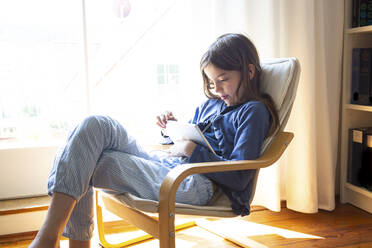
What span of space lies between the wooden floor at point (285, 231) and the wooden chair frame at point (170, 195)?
0.51 metres

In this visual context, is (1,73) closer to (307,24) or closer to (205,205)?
(205,205)

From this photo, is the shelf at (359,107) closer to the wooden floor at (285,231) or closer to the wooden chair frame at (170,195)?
→ the wooden floor at (285,231)

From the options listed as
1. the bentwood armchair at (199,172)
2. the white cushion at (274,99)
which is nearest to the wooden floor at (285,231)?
the bentwood armchair at (199,172)

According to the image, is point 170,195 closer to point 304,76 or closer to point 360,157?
point 304,76

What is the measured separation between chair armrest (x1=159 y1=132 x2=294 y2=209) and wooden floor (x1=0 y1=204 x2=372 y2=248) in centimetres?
57

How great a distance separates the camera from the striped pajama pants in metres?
1.26

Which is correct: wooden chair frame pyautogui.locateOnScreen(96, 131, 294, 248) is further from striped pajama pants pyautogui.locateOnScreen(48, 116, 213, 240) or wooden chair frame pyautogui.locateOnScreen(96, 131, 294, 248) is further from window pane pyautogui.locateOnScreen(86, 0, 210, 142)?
window pane pyautogui.locateOnScreen(86, 0, 210, 142)

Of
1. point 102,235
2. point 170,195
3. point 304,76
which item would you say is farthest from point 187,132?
point 304,76

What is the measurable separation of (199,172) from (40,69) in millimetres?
1340

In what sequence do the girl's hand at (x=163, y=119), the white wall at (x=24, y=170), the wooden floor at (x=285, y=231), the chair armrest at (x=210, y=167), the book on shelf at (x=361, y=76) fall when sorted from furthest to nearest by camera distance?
the book on shelf at (x=361, y=76)
the white wall at (x=24, y=170)
the wooden floor at (x=285, y=231)
the girl's hand at (x=163, y=119)
the chair armrest at (x=210, y=167)

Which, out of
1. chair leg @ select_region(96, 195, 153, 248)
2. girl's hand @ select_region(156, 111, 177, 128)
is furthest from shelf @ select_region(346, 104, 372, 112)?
chair leg @ select_region(96, 195, 153, 248)

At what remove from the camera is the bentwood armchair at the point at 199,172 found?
122 centimetres

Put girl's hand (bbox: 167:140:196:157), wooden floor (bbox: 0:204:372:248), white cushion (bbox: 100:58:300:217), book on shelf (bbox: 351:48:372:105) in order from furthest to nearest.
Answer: book on shelf (bbox: 351:48:372:105)
wooden floor (bbox: 0:204:372:248)
girl's hand (bbox: 167:140:196:157)
white cushion (bbox: 100:58:300:217)

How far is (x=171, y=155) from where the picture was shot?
1.64 metres
